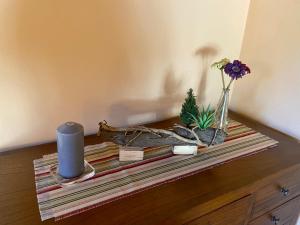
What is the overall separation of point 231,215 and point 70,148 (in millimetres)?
612

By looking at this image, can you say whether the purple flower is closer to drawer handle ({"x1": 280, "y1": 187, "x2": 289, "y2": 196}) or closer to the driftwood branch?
the driftwood branch

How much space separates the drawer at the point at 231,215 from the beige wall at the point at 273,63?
545 mm

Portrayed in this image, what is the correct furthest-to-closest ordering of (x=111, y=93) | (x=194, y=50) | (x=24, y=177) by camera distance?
(x=194, y=50), (x=111, y=93), (x=24, y=177)

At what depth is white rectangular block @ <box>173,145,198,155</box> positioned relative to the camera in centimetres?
105

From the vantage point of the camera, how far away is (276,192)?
1074 mm

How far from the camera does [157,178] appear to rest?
3.00 ft

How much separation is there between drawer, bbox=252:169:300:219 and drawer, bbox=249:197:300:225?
31 millimetres

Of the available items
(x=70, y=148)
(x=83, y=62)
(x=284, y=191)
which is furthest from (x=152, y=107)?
(x=284, y=191)

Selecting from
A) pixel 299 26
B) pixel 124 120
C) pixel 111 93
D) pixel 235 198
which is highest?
pixel 299 26

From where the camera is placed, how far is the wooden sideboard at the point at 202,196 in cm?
75

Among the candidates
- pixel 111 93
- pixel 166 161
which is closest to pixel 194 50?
pixel 111 93

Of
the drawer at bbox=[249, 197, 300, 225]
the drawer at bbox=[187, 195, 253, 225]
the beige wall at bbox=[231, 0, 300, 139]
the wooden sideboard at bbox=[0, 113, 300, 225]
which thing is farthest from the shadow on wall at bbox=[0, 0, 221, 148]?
the drawer at bbox=[249, 197, 300, 225]

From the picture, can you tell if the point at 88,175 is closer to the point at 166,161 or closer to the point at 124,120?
the point at 166,161

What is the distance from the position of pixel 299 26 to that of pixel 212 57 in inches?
16.2
